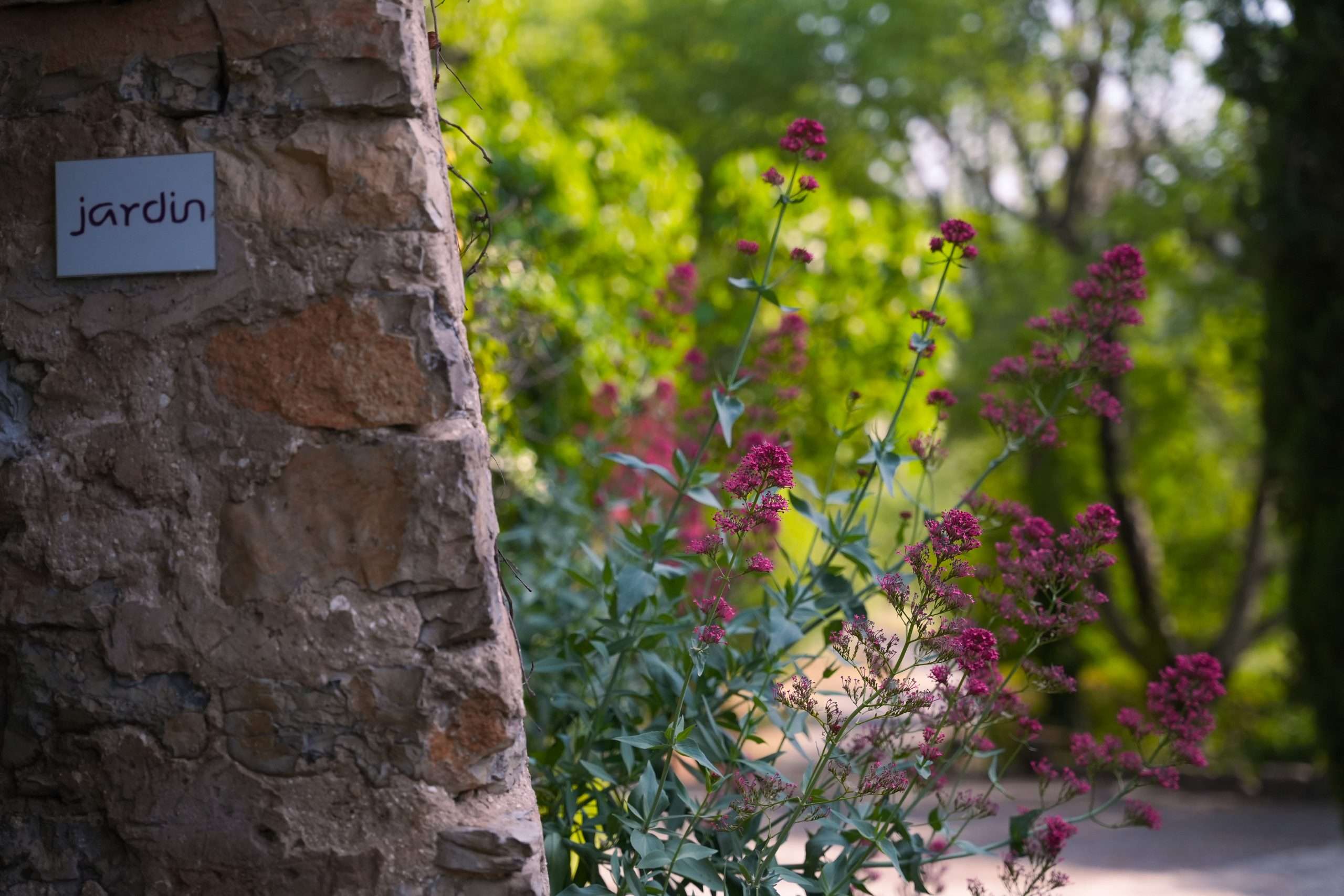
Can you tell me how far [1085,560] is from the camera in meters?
2.08

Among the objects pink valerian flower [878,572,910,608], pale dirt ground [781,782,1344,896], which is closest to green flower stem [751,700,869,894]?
pink valerian flower [878,572,910,608]

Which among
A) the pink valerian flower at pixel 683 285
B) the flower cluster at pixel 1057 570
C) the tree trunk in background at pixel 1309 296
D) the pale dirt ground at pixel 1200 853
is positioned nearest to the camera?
the flower cluster at pixel 1057 570

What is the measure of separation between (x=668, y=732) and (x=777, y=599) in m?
0.48

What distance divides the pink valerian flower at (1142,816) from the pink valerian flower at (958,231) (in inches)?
45.3

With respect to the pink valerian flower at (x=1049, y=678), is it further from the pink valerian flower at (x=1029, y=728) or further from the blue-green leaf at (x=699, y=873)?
the blue-green leaf at (x=699, y=873)

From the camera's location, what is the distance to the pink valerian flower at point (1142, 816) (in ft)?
7.18

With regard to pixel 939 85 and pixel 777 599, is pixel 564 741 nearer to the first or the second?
pixel 777 599

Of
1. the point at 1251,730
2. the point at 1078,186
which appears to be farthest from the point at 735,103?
the point at 1251,730

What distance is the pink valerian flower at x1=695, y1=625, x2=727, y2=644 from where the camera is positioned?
179cm

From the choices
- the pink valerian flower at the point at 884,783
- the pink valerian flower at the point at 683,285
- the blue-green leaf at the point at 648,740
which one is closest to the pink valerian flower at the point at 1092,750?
the pink valerian flower at the point at 884,783

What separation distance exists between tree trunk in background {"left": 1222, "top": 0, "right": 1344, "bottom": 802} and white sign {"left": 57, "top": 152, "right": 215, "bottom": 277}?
656cm

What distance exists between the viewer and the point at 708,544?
1856 mm

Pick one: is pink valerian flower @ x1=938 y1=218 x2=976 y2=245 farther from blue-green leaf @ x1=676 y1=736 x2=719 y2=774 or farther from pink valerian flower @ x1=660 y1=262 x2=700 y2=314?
pink valerian flower @ x1=660 y1=262 x2=700 y2=314

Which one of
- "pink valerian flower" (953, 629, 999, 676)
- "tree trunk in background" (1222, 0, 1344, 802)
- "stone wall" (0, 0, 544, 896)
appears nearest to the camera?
"stone wall" (0, 0, 544, 896)
